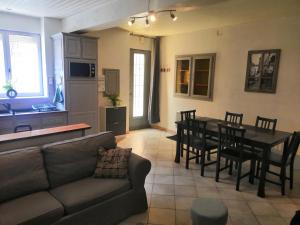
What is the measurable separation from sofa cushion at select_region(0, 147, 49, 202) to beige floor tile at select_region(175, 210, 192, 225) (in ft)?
4.89

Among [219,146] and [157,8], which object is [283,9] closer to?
[157,8]

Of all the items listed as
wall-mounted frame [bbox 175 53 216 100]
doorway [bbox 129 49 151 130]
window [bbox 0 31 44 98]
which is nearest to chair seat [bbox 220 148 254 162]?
wall-mounted frame [bbox 175 53 216 100]

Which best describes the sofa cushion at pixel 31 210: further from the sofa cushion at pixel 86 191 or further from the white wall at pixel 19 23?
the white wall at pixel 19 23

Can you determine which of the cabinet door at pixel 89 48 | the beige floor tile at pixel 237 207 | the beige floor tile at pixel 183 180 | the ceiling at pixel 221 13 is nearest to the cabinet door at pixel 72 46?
the cabinet door at pixel 89 48

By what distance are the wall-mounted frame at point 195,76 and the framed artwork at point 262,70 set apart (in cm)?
87

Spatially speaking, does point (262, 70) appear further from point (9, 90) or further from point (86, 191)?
point (9, 90)

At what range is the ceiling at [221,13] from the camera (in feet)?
10.3

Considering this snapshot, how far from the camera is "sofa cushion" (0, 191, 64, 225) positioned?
1.81m

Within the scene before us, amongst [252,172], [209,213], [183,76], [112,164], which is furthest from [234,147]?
[183,76]

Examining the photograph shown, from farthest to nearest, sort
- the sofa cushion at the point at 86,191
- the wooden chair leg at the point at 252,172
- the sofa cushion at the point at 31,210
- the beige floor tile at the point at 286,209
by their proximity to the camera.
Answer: the wooden chair leg at the point at 252,172 → the beige floor tile at the point at 286,209 → the sofa cushion at the point at 86,191 → the sofa cushion at the point at 31,210

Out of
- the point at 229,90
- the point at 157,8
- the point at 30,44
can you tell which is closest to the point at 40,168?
the point at 157,8

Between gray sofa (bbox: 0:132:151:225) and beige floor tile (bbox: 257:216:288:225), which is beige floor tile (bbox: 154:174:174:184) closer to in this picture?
gray sofa (bbox: 0:132:151:225)

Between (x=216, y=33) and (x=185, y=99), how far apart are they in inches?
69.1

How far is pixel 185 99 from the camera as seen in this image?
588 centimetres
